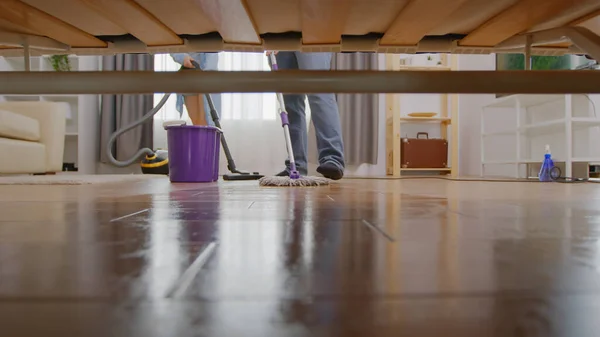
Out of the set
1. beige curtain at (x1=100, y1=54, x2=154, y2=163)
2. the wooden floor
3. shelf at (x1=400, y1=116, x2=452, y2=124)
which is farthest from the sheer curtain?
the wooden floor

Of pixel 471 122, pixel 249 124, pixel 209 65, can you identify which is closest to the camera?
pixel 209 65

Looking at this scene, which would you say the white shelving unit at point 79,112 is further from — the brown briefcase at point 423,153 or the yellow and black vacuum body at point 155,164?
the brown briefcase at point 423,153

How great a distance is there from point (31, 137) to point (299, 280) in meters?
3.81

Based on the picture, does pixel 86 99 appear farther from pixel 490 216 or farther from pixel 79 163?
pixel 490 216

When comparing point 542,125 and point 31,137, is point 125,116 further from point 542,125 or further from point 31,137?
point 542,125

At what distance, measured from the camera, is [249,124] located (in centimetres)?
426

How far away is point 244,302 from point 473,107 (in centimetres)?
473

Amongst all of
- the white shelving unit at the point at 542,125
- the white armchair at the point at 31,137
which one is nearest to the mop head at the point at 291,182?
the white shelving unit at the point at 542,125

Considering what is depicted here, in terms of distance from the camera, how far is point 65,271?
35 centimetres

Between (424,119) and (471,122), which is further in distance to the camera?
(471,122)

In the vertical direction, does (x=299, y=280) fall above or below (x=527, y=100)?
below

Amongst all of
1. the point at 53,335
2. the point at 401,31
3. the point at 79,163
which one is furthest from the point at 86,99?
the point at 53,335

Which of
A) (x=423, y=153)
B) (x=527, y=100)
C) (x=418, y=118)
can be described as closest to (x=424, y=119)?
(x=418, y=118)

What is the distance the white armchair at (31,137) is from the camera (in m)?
3.04
